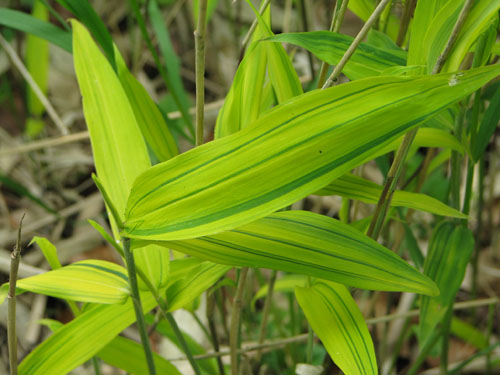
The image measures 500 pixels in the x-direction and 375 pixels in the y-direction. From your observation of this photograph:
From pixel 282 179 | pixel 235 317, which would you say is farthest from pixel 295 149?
pixel 235 317

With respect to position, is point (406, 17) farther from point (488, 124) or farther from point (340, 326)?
point (340, 326)

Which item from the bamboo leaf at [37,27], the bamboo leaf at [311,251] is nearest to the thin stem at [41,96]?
the bamboo leaf at [37,27]

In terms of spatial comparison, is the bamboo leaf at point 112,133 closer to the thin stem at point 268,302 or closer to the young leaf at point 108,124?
the young leaf at point 108,124

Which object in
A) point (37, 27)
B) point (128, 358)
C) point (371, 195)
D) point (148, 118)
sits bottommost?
point (128, 358)

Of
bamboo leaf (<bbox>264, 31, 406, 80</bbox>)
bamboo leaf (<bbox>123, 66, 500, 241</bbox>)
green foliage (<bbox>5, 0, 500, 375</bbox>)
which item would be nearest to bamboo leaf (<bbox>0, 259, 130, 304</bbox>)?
green foliage (<bbox>5, 0, 500, 375</bbox>)

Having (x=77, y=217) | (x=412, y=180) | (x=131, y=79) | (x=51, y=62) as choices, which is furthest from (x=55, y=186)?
(x=412, y=180)

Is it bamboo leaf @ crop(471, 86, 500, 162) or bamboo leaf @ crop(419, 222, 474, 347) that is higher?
bamboo leaf @ crop(471, 86, 500, 162)

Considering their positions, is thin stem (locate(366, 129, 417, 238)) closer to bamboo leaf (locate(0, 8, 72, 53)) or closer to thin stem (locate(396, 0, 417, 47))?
thin stem (locate(396, 0, 417, 47))
